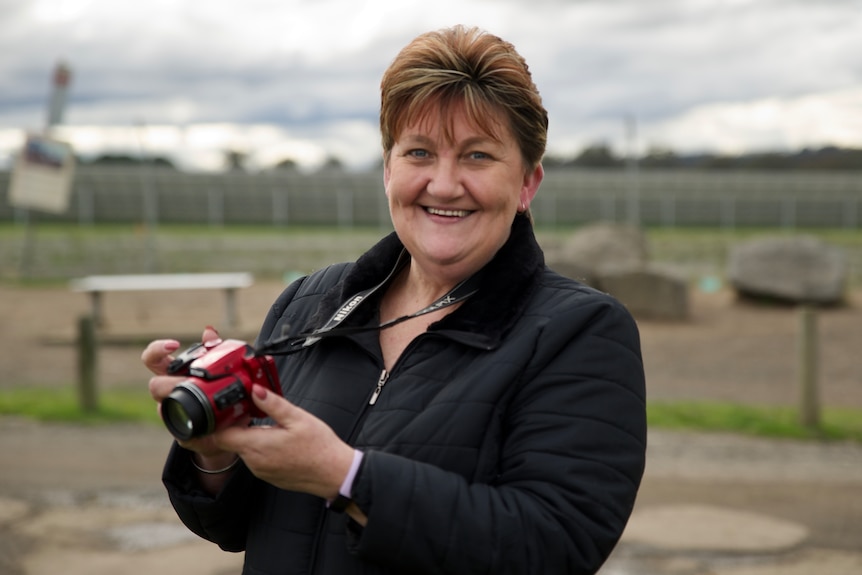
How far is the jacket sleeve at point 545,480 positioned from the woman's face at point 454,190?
25 cm

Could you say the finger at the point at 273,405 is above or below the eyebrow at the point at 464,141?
below

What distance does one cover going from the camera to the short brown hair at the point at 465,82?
6.86 ft

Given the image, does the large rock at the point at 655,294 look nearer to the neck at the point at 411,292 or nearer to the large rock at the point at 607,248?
the large rock at the point at 607,248

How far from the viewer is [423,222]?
222cm

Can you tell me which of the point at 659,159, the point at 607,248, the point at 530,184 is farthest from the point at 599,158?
the point at 530,184

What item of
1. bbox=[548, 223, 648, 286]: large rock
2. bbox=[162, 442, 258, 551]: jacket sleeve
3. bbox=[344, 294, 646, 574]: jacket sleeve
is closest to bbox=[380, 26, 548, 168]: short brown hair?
bbox=[344, 294, 646, 574]: jacket sleeve

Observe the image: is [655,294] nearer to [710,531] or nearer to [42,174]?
[710,531]

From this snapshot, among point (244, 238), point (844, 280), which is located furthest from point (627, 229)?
point (244, 238)

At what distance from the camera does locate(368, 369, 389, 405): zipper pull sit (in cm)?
213

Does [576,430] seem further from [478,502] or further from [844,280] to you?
[844,280]

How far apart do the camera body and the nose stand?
0.53 meters

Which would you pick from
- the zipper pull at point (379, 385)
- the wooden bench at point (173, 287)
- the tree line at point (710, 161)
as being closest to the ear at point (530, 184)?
the zipper pull at point (379, 385)

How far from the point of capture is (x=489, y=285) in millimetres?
2182

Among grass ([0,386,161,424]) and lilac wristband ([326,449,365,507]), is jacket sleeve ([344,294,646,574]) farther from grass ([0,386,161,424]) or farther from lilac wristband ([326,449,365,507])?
grass ([0,386,161,424])
